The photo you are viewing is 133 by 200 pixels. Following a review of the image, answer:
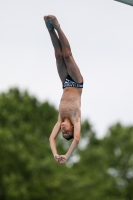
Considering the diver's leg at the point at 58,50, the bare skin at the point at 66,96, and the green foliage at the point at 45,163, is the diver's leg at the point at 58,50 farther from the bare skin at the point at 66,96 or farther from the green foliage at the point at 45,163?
the green foliage at the point at 45,163

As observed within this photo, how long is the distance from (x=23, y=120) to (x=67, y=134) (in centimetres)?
5971

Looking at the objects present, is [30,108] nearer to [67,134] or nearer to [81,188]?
[81,188]

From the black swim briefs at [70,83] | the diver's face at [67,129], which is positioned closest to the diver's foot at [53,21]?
the black swim briefs at [70,83]

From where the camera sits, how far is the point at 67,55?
24.2m

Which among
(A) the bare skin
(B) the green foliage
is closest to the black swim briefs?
(A) the bare skin

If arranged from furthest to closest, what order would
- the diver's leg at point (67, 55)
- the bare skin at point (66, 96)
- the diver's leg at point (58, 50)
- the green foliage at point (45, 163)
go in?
the green foliage at point (45, 163) < the diver's leg at point (58, 50) < the diver's leg at point (67, 55) < the bare skin at point (66, 96)

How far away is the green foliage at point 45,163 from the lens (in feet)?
255

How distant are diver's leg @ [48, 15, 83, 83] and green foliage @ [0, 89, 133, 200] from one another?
52560mm

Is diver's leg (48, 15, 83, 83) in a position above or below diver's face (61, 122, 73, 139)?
above

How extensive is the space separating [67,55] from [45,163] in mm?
53351

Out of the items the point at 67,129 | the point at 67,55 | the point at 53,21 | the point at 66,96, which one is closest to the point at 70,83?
the point at 66,96

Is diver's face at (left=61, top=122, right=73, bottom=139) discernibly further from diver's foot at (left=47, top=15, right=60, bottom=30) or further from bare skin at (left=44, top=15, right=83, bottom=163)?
diver's foot at (left=47, top=15, right=60, bottom=30)

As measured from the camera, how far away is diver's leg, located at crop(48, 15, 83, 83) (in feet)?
78.5

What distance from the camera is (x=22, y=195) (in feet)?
255
